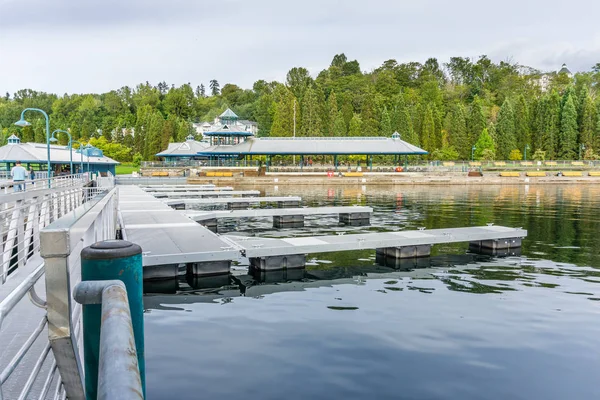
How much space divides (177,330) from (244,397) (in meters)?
2.50

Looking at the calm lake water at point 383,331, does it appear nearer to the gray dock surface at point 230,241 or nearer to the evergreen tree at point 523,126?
the gray dock surface at point 230,241

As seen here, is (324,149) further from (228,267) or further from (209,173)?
(228,267)

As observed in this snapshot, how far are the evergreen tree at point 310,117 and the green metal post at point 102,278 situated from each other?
7254 cm

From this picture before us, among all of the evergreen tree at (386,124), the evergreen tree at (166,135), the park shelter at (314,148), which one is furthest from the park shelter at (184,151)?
the evergreen tree at (386,124)

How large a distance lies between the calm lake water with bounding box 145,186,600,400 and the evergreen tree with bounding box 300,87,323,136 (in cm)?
6173

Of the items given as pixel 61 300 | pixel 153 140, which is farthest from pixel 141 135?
pixel 61 300

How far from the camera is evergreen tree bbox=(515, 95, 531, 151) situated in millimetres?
74000

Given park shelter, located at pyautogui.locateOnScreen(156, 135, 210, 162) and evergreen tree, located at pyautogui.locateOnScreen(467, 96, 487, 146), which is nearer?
park shelter, located at pyautogui.locateOnScreen(156, 135, 210, 162)

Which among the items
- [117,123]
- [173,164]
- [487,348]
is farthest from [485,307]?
[117,123]

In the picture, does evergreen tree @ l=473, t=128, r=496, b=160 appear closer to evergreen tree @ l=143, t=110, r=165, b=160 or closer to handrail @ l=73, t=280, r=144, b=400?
evergreen tree @ l=143, t=110, r=165, b=160

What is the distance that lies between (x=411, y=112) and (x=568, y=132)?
71.2 ft

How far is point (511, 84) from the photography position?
326 ft

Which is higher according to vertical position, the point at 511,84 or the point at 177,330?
the point at 511,84

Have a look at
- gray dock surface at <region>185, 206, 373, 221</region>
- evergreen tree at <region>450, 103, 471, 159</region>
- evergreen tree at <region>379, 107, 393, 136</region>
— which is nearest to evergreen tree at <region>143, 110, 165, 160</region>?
evergreen tree at <region>379, 107, 393, 136</region>
